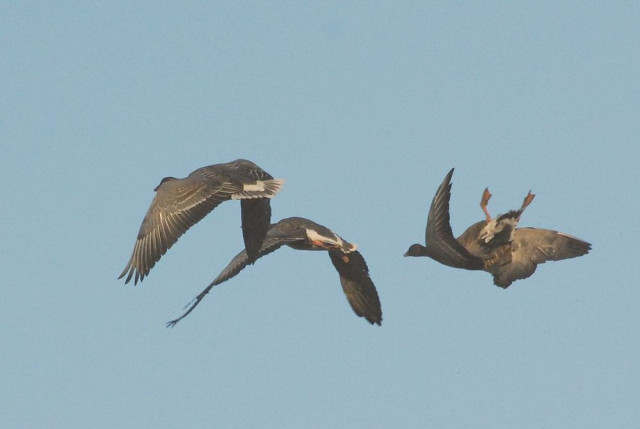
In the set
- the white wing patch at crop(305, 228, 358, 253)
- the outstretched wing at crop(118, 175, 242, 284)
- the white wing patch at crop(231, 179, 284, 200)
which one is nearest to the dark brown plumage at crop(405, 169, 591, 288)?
the white wing patch at crop(305, 228, 358, 253)

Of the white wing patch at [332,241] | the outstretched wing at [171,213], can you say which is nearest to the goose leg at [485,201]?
the white wing patch at [332,241]

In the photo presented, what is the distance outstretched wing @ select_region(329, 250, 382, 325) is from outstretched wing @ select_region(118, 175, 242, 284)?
3.84 m

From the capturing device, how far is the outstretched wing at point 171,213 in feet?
83.3

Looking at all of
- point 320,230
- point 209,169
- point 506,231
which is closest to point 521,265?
point 506,231

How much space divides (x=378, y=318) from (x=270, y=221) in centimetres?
345

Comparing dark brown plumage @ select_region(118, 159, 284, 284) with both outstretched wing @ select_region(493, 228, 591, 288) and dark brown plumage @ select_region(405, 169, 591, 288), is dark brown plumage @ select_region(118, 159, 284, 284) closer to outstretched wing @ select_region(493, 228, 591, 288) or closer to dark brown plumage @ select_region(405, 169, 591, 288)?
dark brown plumage @ select_region(405, 169, 591, 288)

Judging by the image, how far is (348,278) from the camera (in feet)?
96.7

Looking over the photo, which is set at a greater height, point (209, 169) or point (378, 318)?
point (209, 169)

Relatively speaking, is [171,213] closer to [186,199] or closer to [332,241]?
[186,199]

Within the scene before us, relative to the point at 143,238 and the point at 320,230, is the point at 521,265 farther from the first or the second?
the point at 143,238

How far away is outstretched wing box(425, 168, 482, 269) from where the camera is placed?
2583cm

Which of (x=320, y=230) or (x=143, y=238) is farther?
(x=320, y=230)

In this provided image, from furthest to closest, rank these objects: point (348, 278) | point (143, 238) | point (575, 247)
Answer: point (348, 278) < point (575, 247) < point (143, 238)

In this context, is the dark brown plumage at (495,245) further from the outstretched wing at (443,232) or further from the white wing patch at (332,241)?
the white wing patch at (332,241)
